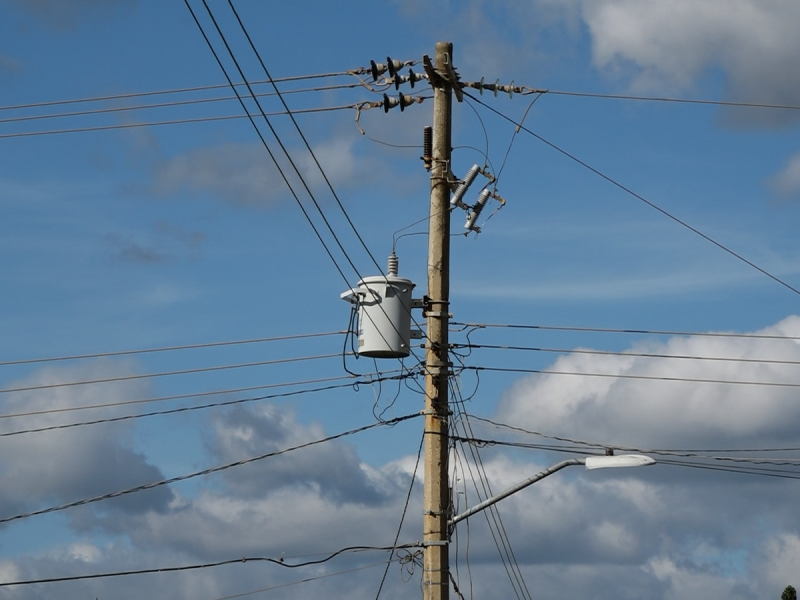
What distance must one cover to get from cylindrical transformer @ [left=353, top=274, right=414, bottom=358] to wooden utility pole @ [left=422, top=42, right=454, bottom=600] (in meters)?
0.42

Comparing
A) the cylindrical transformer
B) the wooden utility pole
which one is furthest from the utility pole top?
the cylindrical transformer

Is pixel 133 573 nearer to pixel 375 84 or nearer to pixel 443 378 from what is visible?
pixel 443 378

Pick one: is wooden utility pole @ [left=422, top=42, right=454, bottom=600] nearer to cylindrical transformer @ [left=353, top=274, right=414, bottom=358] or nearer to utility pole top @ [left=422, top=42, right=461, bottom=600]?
utility pole top @ [left=422, top=42, right=461, bottom=600]

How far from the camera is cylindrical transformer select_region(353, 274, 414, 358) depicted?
19.8 m

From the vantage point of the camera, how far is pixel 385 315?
19.8m

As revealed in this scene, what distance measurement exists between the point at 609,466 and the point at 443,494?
98.0 inches

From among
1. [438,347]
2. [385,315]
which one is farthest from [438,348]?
[385,315]

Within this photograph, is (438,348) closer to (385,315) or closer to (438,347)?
(438,347)

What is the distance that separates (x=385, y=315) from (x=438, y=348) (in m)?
0.96

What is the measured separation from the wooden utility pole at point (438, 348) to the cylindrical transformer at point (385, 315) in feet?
1.39

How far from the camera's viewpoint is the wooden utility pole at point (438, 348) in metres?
19.5

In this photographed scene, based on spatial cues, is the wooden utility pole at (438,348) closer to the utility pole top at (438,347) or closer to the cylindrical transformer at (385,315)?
the utility pole top at (438,347)

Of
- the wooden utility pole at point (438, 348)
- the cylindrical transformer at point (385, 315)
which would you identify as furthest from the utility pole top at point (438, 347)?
the cylindrical transformer at point (385, 315)

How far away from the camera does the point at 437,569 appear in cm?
1938
